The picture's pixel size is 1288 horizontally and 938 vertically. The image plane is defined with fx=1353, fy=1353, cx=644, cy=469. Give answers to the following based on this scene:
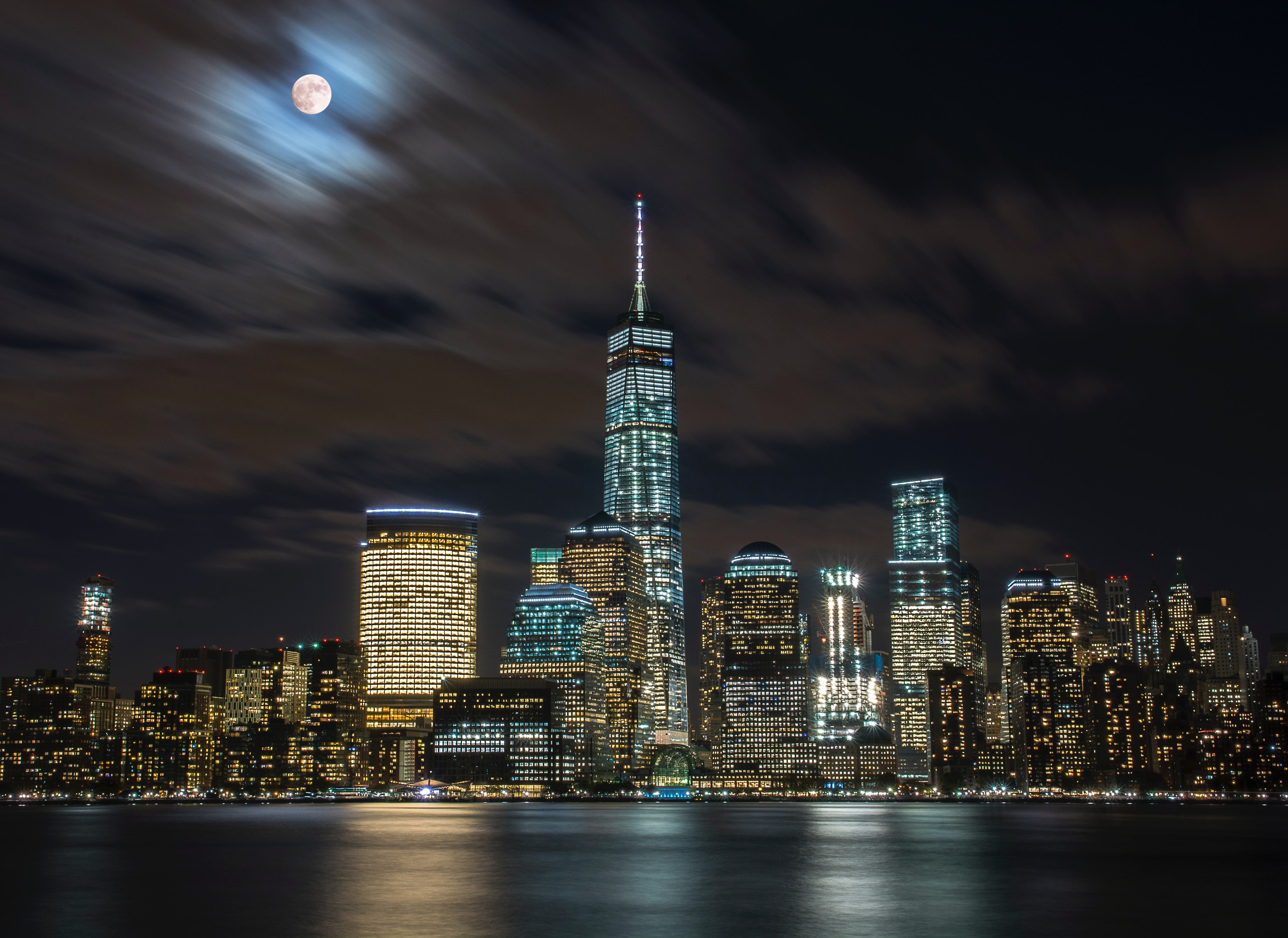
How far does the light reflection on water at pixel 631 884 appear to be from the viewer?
235 ft

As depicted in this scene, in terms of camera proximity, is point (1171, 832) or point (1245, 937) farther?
point (1171, 832)

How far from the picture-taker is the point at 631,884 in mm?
94875

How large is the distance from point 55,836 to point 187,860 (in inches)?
2273

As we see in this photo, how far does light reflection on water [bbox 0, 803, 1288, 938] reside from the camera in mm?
71562

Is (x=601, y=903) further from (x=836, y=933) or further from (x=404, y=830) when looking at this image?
(x=404, y=830)

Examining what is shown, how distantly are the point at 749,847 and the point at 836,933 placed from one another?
235 feet

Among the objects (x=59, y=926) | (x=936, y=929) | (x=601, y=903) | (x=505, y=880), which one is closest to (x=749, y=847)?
(x=505, y=880)

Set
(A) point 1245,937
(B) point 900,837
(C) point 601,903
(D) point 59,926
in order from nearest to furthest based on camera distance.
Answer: (A) point 1245,937
(D) point 59,926
(C) point 601,903
(B) point 900,837

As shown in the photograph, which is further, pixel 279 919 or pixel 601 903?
pixel 601 903

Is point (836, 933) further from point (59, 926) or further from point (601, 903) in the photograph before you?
point (59, 926)

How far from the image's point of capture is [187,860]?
393 feet

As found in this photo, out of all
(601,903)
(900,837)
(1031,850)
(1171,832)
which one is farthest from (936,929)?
(1171,832)

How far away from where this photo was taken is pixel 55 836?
167m

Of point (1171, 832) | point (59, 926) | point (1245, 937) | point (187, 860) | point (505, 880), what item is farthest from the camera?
point (1171, 832)
